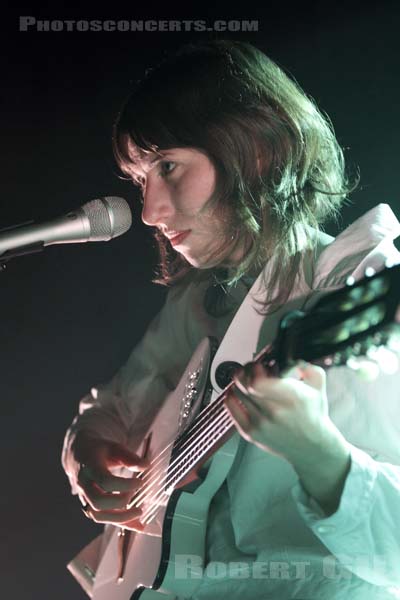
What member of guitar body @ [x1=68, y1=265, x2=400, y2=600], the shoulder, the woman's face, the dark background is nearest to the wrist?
guitar body @ [x1=68, y1=265, x2=400, y2=600]

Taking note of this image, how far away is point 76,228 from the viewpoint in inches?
36.8

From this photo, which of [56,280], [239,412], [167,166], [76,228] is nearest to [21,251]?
[76,228]

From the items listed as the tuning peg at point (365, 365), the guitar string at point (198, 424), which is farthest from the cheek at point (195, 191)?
the tuning peg at point (365, 365)

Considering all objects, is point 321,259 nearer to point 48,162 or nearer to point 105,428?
point 105,428

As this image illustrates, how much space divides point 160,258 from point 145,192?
236 mm

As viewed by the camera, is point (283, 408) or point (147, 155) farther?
point (147, 155)

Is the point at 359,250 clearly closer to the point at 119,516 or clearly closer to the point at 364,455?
the point at 364,455

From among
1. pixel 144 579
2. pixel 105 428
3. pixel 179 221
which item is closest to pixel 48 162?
pixel 179 221

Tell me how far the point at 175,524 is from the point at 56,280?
68 cm

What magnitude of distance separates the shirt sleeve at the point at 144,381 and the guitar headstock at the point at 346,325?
0.59 m

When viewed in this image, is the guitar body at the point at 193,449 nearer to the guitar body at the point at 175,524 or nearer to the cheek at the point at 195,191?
the guitar body at the point at 175,524

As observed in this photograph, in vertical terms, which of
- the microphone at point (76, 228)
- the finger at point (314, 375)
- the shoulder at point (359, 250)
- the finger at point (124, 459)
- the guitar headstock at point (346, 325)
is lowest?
the finger at point (124, 459)

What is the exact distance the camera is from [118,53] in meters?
1.57

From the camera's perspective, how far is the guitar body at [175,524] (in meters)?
1.06
